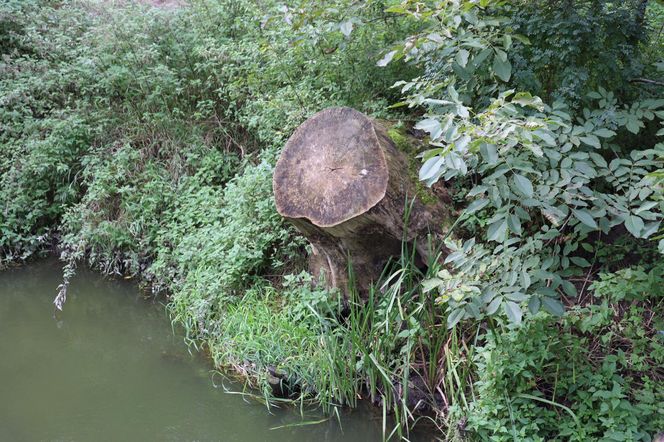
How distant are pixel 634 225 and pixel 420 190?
1.26 metres

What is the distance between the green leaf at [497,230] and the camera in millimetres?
2688

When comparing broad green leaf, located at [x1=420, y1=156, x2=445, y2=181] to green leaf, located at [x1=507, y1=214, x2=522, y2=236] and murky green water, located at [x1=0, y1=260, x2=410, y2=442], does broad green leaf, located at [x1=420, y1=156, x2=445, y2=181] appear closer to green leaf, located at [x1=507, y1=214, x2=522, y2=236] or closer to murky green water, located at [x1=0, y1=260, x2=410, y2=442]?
green leaf, located at [x1=507, y1=214, x2=522, y2=236]

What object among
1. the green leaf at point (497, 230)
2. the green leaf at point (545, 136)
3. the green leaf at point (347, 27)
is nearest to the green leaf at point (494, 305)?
→ the green leaf at point (497, 230)

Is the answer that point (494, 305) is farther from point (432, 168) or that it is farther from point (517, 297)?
point (432, 168)

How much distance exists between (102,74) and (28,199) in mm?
1474

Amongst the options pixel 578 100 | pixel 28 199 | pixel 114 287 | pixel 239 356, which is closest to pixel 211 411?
pixel 239 356

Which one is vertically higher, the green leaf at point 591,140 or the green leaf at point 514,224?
the green leaf at point 591,140

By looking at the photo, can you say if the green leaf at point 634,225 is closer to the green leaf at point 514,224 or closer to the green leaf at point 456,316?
the green leaf at point 514,224

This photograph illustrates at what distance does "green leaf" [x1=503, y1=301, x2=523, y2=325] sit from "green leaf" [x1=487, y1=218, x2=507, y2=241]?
0.29m

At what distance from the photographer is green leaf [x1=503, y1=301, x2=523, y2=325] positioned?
265 cm

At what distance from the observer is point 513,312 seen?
8.74 feet

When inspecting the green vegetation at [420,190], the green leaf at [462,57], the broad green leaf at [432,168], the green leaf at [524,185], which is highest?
the green leaf at [462,57]

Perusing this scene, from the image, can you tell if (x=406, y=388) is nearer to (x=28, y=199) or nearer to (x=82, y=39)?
(x=28, y=199)

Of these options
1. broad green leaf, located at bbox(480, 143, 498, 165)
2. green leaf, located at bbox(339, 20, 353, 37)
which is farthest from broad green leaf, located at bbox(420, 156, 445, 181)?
green leaf, located at bbox(339, 20, 353, 37)
